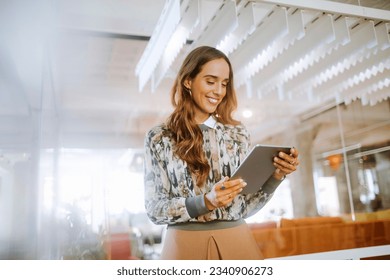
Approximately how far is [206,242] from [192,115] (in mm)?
398

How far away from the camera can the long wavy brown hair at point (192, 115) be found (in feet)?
3.48

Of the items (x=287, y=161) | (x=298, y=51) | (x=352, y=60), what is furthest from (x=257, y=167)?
(x=352, y=60)

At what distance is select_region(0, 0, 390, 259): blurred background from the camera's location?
1.88 metres

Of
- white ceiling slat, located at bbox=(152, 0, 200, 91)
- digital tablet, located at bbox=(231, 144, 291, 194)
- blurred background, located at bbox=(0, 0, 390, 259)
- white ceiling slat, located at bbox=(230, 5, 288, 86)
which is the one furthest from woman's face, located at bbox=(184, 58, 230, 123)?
white ceiling slat, located at bbox=(230, 5, 288, 86)

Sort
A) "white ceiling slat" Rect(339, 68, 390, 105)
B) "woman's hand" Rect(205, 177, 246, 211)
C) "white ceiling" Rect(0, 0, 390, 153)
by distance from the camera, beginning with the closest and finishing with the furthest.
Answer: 1. "woman's hand" Rect(205, 177, 246, 211)
2. "white ceiling" Rect(0, 0, 390, 153)
3. "white ceiling slat" Rect(339, 68, 390, 105)

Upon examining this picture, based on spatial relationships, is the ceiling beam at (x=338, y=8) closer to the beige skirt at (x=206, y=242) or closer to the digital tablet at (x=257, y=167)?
the digital tablet at (x=257, y=167)

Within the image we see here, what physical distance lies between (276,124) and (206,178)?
5857mm

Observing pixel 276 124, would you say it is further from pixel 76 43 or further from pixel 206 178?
pixel 206 178

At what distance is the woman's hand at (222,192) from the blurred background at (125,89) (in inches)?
38.6

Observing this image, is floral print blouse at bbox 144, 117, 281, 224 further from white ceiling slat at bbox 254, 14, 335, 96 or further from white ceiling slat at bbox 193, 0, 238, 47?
white ceiling slat at bbox 254, 14, 335, 96

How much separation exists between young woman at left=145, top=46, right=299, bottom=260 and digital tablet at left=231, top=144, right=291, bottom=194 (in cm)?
2

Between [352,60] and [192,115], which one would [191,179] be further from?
[352,60]

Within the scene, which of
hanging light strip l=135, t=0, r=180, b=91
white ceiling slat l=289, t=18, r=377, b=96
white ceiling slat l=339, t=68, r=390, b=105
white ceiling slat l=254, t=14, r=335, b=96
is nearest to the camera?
hanging light strip l=135, t=0, r=180, b=91

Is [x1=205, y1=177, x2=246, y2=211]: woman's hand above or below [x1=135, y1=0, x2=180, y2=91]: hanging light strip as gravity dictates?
below
